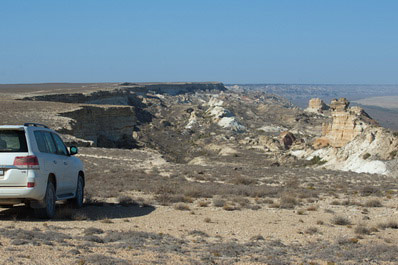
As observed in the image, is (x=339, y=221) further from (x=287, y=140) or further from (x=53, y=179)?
(x=287, y=140)

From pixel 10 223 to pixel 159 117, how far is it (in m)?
76.8

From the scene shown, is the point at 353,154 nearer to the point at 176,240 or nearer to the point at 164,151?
the point at 164,151

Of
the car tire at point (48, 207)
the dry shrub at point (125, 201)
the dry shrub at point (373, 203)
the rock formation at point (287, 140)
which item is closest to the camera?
the car tire at point (48, 207)

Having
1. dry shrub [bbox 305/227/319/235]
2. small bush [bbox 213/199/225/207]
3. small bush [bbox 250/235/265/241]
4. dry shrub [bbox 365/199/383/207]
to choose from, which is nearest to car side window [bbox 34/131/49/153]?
small bush [bbox 250/235/265/241]

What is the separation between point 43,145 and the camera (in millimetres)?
10219

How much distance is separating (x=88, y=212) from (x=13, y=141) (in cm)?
256

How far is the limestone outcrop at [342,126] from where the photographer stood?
148 ft

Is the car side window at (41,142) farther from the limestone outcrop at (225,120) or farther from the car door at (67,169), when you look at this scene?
the limestone outcrop at (225,120)

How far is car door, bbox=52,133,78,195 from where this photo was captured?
10922 mm

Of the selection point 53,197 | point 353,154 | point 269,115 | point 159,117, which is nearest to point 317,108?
point 269,115

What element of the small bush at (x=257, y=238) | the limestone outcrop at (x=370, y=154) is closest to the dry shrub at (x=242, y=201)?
the small bush at (x=257, y=238)

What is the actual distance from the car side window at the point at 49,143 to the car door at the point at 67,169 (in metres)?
0.11

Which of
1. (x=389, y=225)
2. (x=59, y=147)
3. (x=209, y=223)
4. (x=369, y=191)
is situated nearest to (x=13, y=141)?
(x=59, y=147)

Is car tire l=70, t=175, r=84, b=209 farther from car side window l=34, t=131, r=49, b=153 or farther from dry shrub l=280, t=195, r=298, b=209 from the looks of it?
dry shrub l=280, t=195, r=298, b=209
